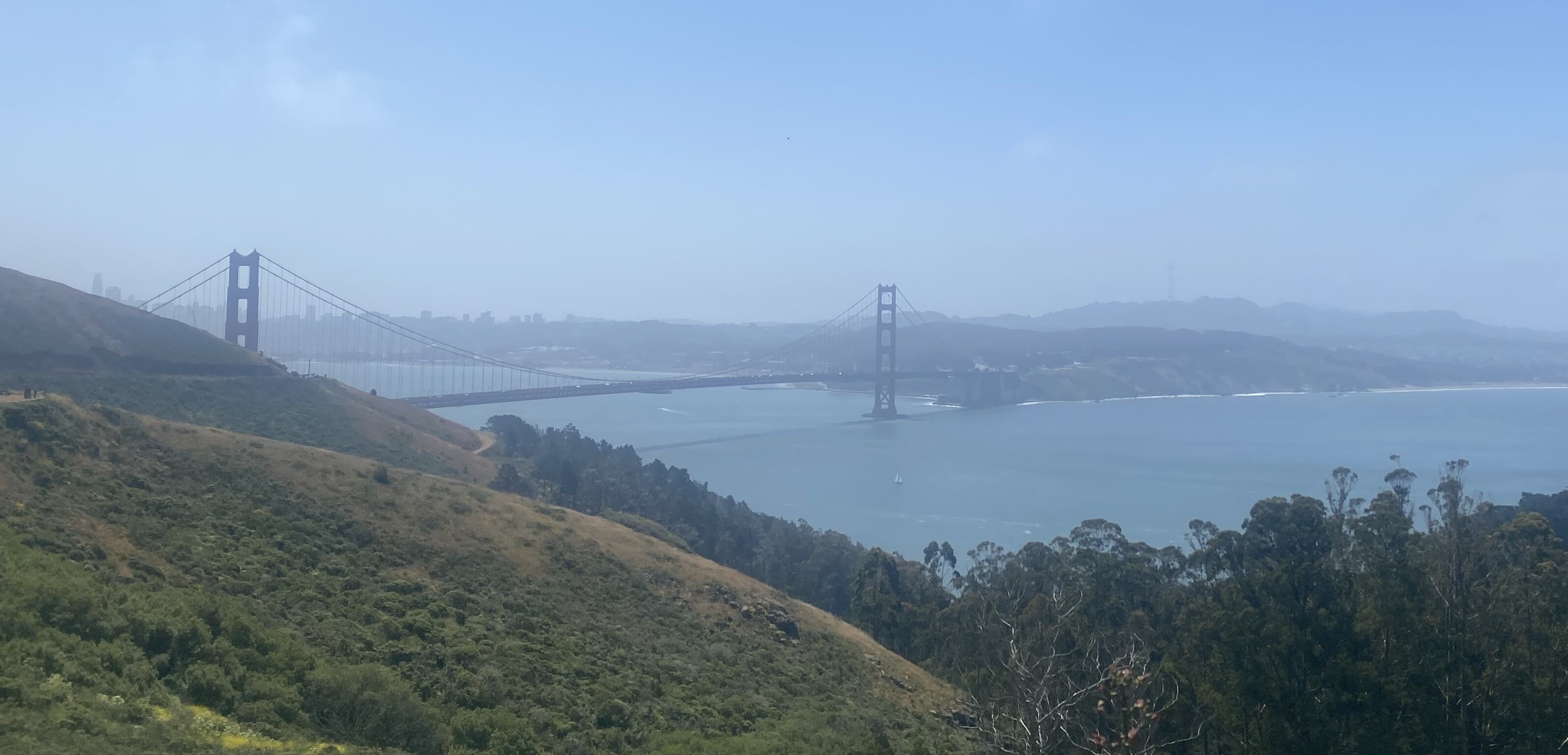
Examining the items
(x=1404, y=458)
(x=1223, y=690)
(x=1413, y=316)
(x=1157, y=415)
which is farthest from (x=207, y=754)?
(x=1413, y=316)

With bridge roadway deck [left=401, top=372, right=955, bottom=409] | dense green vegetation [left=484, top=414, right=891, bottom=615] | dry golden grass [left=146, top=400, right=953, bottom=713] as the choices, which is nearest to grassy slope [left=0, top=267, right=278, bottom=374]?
dense green vegetation [left=484, top=414, right=891, bottom=615]

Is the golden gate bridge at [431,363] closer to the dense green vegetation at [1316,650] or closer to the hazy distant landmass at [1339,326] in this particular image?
the dense green vegetation at [1316,650]

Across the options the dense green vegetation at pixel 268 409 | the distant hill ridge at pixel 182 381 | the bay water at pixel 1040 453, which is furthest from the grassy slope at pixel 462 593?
the bay water at pixel 1040 453

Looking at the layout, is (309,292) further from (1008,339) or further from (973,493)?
(1008,339)

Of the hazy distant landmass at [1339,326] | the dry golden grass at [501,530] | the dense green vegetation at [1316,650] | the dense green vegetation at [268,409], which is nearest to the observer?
the dense green vegetation at [1316,650]

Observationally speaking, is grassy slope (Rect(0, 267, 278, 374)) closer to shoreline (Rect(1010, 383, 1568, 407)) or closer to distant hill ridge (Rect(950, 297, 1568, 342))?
shoreline (Rect(1010, 383, 1568, 407))
